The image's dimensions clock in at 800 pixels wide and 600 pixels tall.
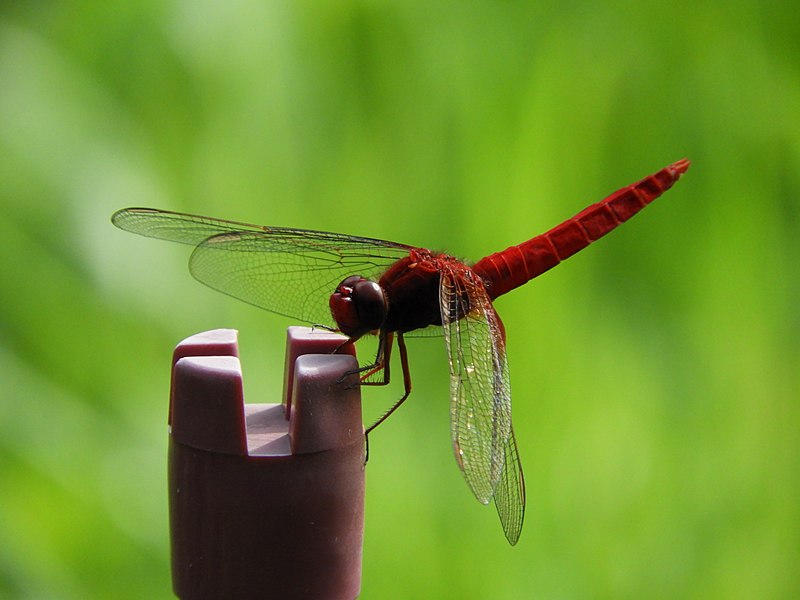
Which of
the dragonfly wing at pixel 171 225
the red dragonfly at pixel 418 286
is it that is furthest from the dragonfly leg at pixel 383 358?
the dragonfly wing at pixel 171 225

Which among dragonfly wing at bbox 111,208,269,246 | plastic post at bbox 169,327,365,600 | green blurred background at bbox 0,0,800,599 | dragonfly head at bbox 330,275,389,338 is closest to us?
plastic post at bbox 169,327,365,600

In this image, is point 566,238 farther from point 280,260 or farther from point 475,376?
point 280,260

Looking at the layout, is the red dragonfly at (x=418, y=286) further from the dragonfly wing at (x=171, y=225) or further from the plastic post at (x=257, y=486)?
the plastic post at (x=257, y=486)

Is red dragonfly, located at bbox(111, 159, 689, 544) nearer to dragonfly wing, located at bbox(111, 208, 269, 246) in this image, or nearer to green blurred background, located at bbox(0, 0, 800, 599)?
dragonfly wing, located at bbox(111, 208, 269, 246)

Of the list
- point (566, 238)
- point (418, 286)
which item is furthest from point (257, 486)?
point (566, 238)

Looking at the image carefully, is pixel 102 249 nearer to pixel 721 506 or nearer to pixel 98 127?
pixel 98 127

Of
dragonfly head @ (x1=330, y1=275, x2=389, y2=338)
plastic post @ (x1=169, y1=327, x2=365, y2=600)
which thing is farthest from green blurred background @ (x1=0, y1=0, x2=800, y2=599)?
plastic post @ (x1=169, y1=327, x2=365, y2=600)

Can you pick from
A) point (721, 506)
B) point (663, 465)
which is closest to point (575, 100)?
point (663, 465)
